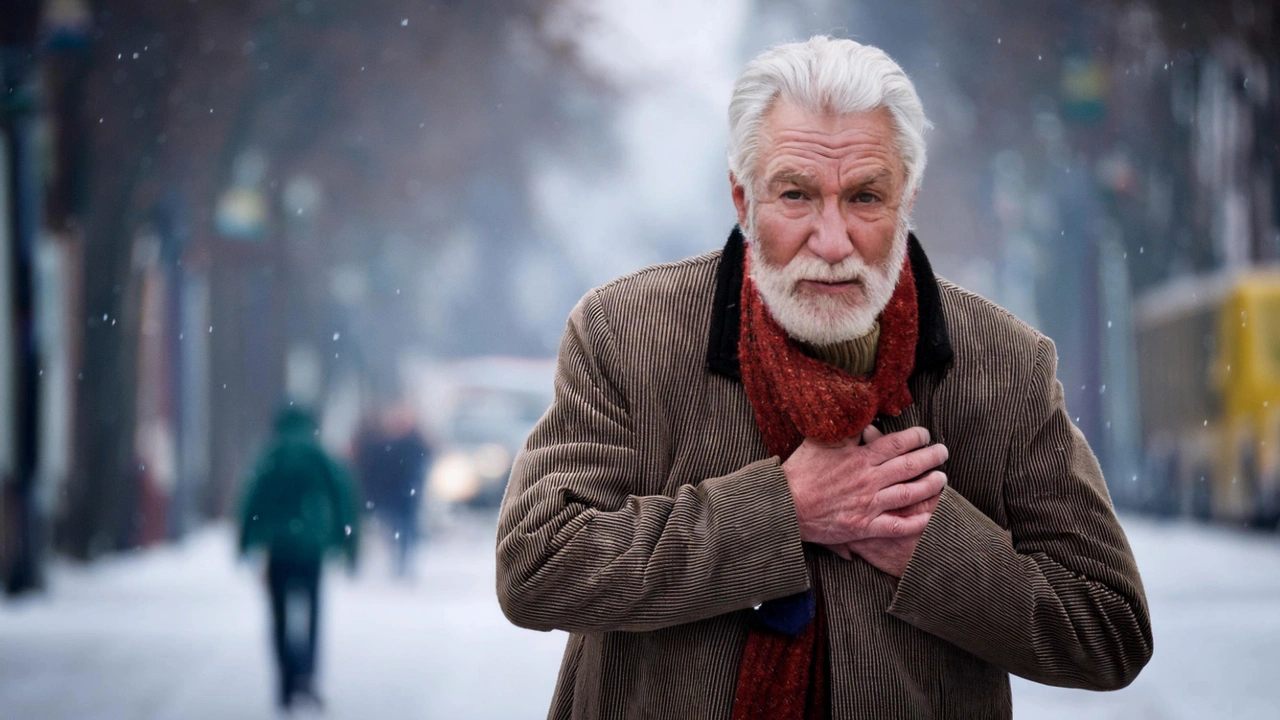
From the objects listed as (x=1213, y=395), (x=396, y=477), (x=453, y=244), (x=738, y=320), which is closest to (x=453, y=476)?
(x=396, y=477)

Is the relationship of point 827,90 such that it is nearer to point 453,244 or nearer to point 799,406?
point 799,406

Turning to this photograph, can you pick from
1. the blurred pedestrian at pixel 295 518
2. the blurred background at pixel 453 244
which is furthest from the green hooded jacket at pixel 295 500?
the blurred background at pixel 453 244

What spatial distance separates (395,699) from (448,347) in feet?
23.3

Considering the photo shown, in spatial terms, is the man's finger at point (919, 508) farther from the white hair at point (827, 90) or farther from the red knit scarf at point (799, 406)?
the white hair at point (827, 90)

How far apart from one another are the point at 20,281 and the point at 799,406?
32.7 feet

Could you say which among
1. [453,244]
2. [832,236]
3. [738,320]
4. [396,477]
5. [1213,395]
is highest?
[453,244]

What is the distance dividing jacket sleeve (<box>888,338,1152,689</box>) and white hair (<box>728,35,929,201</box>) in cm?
37

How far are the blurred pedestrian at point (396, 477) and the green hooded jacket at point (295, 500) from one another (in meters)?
4.15

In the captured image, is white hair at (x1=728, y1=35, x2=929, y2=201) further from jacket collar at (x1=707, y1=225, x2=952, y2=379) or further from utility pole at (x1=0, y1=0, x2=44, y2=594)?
utility pole at (x1=0, y1=0, x2=44, y2=594)

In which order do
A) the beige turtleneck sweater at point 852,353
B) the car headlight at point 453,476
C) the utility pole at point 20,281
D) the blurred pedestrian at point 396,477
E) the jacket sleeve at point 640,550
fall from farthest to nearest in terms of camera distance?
1. the car headlight at point 453,476
2. the blurred pedestrian at point 396,477
3. the utility pole at point 20,281
4. the beige turtleneck sweater at point 852,353
5. the jacket sleeve at point 640,550

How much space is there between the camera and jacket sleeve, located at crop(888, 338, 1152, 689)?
167cm

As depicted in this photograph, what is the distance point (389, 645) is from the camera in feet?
30.2

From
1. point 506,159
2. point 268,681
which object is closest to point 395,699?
point 268,681

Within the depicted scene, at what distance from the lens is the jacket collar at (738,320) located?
1778mm
